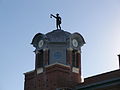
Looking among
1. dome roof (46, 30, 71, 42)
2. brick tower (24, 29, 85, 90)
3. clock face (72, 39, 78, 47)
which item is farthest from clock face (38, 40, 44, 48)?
clock face (72, 39, 78, 47)

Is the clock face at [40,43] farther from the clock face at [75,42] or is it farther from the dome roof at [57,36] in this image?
the clock face at [75,42]

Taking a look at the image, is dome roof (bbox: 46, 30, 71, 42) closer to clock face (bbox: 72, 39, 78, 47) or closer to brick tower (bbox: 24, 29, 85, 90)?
brick tower (bbox: 24, 29, 85, 90)

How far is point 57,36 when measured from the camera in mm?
48000

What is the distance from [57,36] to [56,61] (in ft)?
11.3

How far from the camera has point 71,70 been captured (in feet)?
154

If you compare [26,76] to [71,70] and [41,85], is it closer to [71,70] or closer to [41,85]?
[41,85]

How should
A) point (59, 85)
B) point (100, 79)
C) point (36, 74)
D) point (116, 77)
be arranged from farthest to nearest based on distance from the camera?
point (36, 74), point (59, 85), point (100, 79), point (116, 77)

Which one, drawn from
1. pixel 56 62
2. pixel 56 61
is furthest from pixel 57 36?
pixel 56 62

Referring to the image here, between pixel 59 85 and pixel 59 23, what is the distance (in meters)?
10.1

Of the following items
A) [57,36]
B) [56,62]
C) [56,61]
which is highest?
[57,36]

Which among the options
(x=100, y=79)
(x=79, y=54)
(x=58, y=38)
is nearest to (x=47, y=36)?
(x=58, y=38)

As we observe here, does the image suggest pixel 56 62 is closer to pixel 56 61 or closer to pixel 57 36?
pixel 56 61

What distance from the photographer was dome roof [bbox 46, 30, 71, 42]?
47750 millimetres

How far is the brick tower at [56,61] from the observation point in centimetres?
4566
